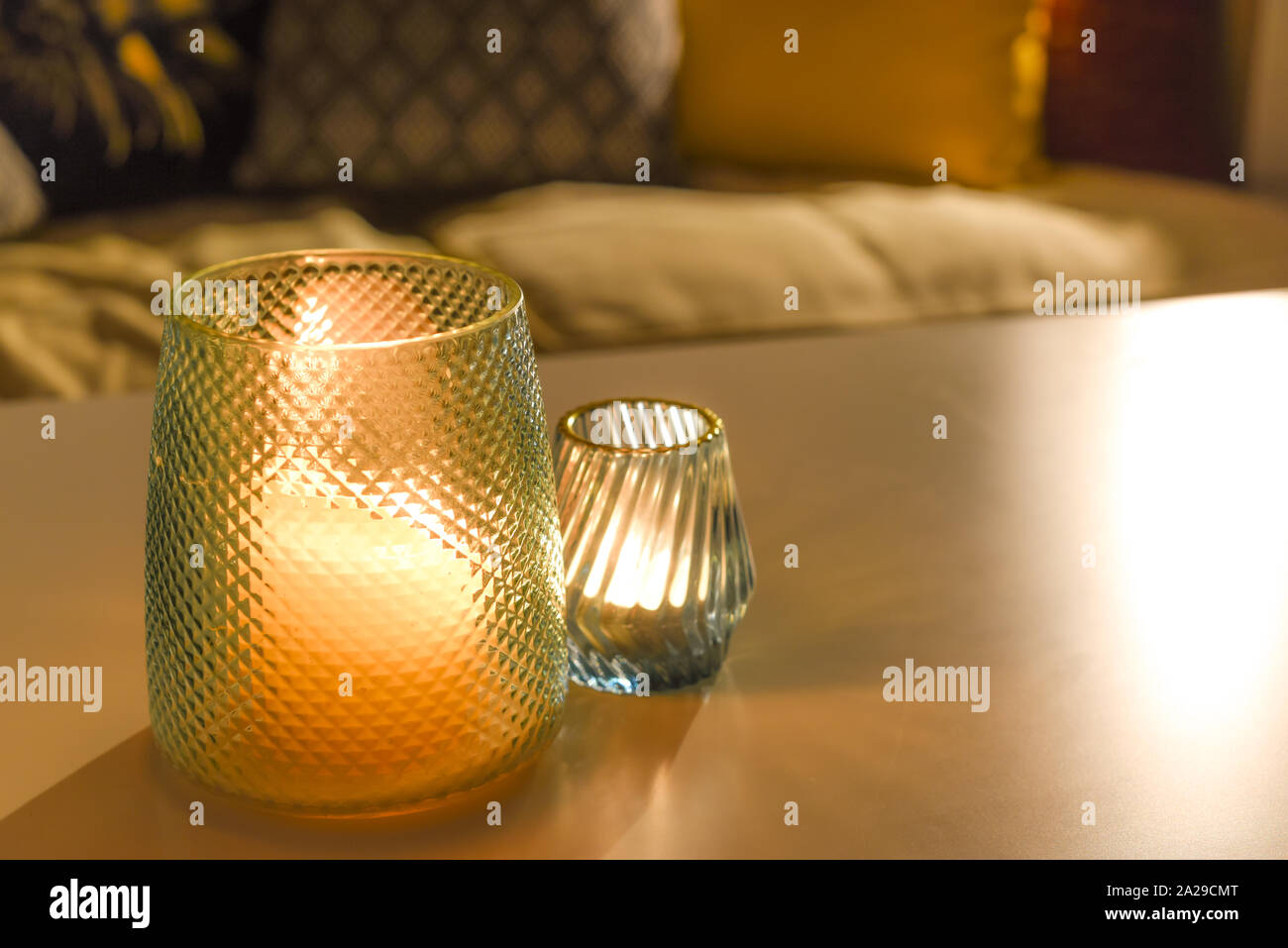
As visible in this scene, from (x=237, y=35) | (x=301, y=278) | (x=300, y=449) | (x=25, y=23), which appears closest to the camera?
(x=300, y=449)

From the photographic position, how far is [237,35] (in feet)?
6.27

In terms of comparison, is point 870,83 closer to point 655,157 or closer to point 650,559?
point 655,157

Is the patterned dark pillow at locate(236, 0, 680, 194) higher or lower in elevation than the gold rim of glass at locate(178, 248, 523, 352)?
higher

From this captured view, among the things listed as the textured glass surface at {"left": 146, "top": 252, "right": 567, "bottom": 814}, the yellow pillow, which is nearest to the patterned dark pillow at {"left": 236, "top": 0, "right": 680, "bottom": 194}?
the yellow pillow

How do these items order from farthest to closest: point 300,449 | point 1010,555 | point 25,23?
point 25,23, point 1010,555, point 300,449

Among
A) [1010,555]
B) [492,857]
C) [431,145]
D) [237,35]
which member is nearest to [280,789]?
[492,857]

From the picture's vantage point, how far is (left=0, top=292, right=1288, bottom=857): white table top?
473 millimetres

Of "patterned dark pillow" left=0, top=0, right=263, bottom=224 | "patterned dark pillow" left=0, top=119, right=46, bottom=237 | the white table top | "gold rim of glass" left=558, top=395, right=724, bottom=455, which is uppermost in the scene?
"patterned dark pillow" left=0, top=0, right=263, bottom=224

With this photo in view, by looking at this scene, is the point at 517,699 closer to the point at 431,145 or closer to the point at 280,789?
the point at 280,789

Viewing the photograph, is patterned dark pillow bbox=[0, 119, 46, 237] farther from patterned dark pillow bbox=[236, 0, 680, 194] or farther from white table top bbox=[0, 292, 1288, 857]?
white table top bbox=[0, 292, 1288, 857]

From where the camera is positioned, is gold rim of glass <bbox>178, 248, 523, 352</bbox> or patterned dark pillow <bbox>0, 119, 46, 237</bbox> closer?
gold rim of glass <bbox>178, 248, 523, 352</bbox>

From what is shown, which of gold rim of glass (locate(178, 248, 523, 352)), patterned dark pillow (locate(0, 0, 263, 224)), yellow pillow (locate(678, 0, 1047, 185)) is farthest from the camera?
yellow pillow (locate(678, 0, 1047, 185))

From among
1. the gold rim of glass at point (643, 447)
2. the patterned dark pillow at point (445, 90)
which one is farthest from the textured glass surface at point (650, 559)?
the patterned dark pillow at point (445, 90)
